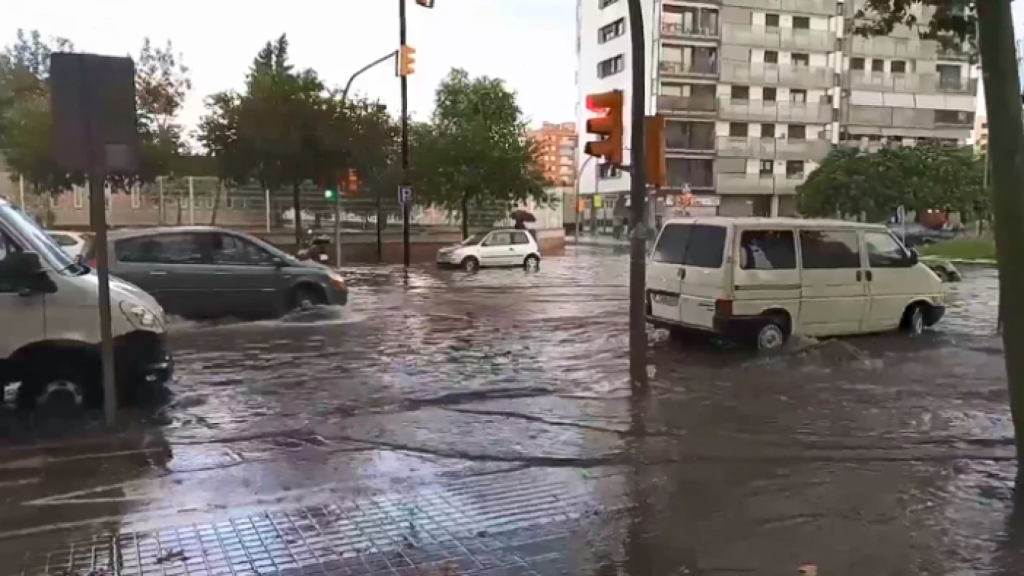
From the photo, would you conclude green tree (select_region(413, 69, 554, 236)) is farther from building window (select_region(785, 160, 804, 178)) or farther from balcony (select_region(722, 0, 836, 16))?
building window (select_region(785, 160, 804, 178))

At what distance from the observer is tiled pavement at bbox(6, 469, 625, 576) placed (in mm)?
4758

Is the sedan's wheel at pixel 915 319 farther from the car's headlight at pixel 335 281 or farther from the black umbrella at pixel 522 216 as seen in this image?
the black umbrella at pixel 522 216

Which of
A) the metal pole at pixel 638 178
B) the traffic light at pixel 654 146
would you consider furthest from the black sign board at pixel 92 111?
the traffic light at pixel 654 146

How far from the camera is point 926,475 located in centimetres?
662

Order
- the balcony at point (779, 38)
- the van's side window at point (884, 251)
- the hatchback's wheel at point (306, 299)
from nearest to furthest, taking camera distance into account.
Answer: the van's side window at point (884, 251)
the hatchback's wheel at point (306, 299)
the balcony at point (779, 38)

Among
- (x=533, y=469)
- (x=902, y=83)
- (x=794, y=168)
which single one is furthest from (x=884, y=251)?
(x=902, y=83)

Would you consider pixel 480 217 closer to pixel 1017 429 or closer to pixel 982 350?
pixel 982 350

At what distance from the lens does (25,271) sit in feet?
24.4

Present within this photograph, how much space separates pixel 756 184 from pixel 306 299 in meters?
58.4

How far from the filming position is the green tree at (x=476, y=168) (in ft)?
132

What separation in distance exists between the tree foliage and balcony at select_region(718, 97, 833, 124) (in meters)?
13.0

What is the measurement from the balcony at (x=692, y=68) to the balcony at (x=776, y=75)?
853mm

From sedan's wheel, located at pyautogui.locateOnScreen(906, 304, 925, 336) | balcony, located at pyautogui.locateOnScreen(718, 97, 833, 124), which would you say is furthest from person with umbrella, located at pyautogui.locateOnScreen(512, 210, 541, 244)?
sedan's wheel, located at pyautogui.locateOnScreen(906, 304, 925, 336)

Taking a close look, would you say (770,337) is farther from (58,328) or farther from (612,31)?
(612,31)
